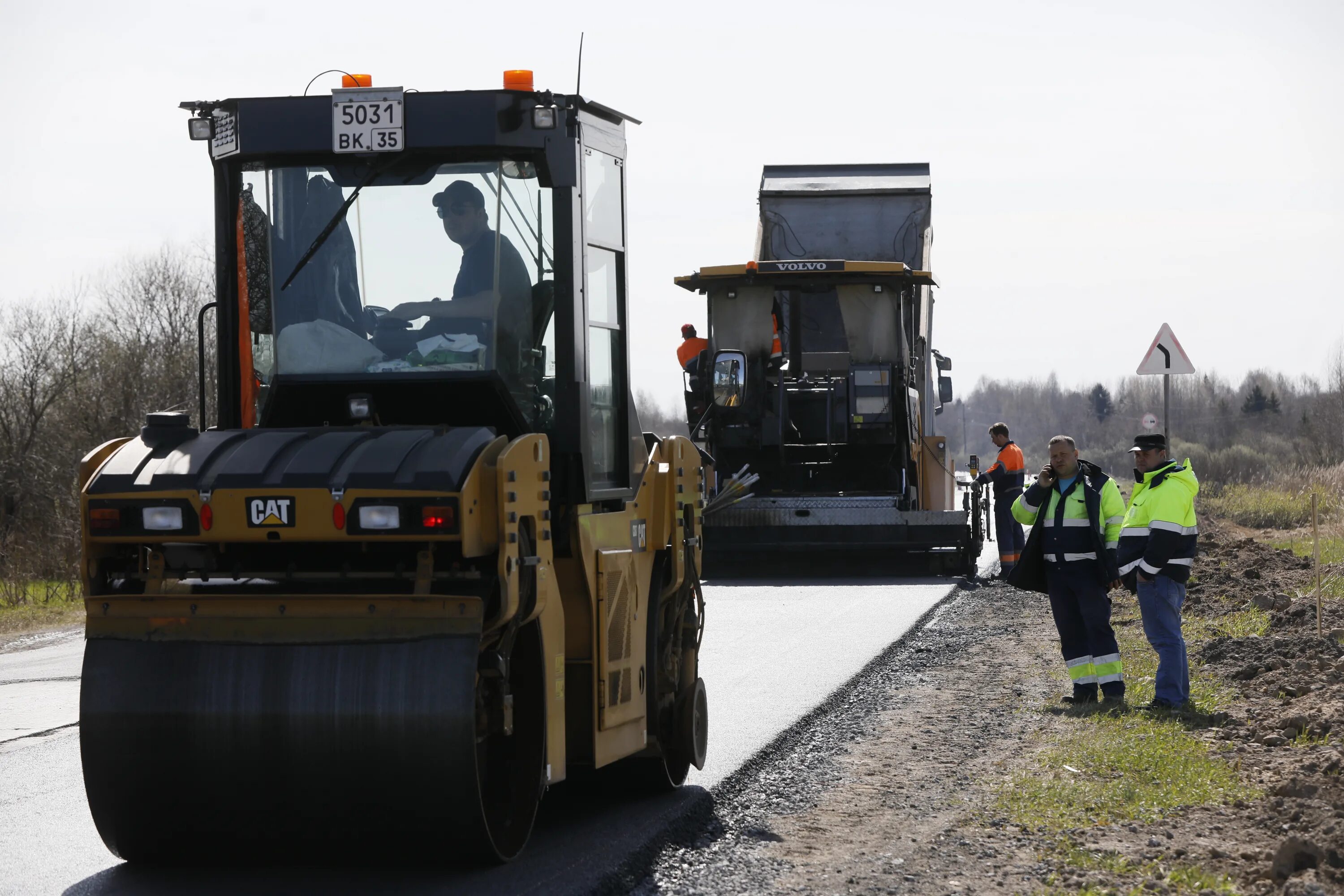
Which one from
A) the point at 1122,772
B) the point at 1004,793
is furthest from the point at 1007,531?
the point at 1004,793

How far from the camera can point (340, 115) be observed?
591 cm

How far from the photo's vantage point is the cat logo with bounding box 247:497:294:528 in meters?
5.00

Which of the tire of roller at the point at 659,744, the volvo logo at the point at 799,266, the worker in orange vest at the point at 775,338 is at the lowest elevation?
the tire of roller at the point at 659,744

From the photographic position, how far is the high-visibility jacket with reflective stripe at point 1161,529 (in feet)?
30.3

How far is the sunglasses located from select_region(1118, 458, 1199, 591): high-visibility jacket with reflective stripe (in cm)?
513

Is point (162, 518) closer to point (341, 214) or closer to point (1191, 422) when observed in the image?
point (341, 214)

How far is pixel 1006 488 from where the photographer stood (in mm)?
18047

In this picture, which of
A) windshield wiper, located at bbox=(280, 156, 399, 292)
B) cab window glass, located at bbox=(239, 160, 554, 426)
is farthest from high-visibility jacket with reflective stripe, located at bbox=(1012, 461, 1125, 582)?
windshield wiper, located at bbox=(280, 156, 399, 292)

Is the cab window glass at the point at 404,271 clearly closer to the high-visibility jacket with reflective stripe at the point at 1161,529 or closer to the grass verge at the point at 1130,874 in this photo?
the grass verge at the point at 1130,874

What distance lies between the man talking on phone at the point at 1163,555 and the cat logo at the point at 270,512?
5858 mm

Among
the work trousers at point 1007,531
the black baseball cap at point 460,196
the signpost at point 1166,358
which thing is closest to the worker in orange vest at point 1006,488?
the work trousers at point 1007,531

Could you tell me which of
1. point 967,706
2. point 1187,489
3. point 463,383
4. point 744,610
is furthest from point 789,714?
point 744,610

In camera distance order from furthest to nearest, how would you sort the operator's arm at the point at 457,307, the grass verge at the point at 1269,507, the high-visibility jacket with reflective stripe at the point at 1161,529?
1. the grass verge at the point at 1269,507
2. the high-visibility jacket with reflective stripe at the point at 1161,529
3. the operator's arm at the point at 457,307

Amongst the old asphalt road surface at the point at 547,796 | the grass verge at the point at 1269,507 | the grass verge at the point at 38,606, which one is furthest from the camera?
the grass verge at the point at 1269,507
